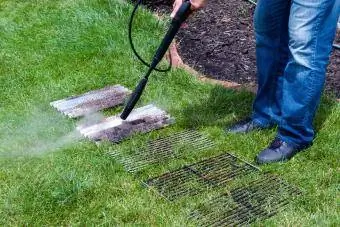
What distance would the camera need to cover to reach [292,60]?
3232 millimetres

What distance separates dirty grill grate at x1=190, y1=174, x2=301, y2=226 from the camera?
2826 mm

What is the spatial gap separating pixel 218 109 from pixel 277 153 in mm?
735

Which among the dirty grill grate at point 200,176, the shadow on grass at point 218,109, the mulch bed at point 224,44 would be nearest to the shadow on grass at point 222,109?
the shadow on grass at point 218,109

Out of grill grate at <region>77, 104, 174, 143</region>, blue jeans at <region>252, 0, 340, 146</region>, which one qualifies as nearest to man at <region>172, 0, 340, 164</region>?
blue jeans at <region>252, 0, 340, 146</region>

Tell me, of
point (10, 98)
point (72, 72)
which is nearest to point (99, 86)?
point (72, 72)

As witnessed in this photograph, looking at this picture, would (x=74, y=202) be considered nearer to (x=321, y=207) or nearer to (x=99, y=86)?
(x=321, y=207)

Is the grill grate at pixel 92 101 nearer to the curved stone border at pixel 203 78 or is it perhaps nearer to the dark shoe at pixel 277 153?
the curved stone border at pixel 203 78

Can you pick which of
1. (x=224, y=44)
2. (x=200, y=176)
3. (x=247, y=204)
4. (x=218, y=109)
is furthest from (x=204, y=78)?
(x=247, y=204)

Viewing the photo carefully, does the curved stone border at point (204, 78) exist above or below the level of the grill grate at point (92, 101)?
above

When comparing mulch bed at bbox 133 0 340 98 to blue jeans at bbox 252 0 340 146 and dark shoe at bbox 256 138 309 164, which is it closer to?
blue jeans at bbox 252 0 340 146

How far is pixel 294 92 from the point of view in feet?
10.7

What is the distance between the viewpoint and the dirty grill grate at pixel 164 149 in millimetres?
3361

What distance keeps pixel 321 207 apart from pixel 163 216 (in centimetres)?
78

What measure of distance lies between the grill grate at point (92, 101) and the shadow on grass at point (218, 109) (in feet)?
1.71
